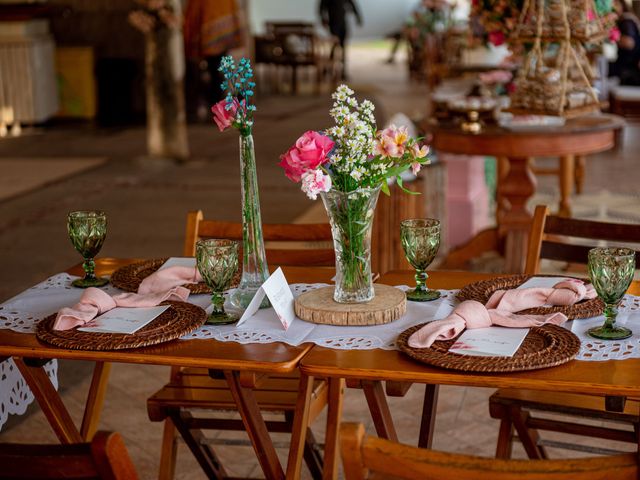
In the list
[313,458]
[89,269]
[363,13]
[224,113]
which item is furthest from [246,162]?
[363,13]

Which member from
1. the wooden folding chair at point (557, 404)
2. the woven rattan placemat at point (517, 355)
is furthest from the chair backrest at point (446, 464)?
the wooden folding chair at point (557, 404)

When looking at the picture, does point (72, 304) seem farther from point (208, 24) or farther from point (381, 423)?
point (208, 24)

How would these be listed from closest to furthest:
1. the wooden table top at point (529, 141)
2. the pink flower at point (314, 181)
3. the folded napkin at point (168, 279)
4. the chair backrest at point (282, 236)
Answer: the pink flower at point (314, 181), the folded napkin at point (168, 279), the chair backrest at point (282, 236), the wooden table top at point (529, 141)

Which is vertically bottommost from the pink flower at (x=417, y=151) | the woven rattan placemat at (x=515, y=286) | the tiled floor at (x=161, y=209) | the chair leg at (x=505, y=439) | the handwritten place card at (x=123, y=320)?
the tiled floor at (x=161, y=209)

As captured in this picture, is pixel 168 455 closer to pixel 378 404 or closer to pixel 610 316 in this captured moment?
pixel 378 404

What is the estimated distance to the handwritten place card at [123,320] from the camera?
7.76ft

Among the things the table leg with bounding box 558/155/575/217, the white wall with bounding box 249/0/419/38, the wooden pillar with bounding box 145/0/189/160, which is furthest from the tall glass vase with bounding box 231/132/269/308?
the white wall with bounding box 249/0/419/38

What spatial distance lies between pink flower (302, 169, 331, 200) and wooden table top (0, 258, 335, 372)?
0.32m

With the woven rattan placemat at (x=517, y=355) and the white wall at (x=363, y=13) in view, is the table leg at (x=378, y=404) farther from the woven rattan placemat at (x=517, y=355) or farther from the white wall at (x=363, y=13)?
the white wall at (x=363, y=13)

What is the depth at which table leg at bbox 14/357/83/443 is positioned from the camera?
252 centimetres

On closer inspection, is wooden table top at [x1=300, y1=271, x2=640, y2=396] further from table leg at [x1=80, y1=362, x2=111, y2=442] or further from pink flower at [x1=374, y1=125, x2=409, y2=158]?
table leg at [x1=80, y1=362, x2=111, y2=442]

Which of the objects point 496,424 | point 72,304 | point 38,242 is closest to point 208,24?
point 38,242

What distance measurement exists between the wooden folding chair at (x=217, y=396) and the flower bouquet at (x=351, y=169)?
0.46 metres

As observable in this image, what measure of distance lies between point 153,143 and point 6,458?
7.82 meters
